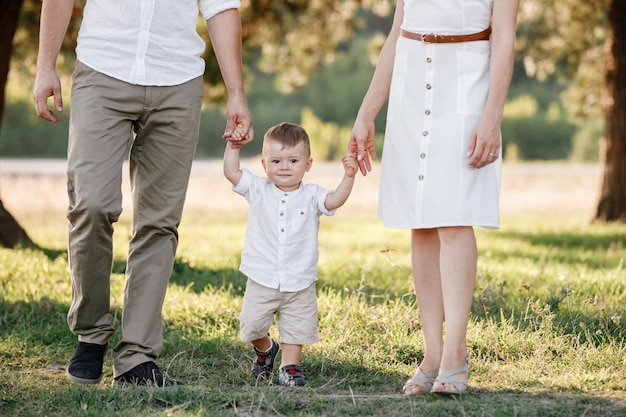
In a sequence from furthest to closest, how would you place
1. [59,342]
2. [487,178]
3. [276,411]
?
1. [59,342]
2. [487,178]
3. [276,411]

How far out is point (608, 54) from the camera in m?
12.9

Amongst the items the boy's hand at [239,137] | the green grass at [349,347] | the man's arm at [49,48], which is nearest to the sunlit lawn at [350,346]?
the green grass at [349,347]

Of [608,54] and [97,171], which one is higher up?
[608,54]

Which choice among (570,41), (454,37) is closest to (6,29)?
(454,37)

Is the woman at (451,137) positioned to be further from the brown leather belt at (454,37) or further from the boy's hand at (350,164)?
the boy's hand at (350,164)

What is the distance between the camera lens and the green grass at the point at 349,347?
145 inches

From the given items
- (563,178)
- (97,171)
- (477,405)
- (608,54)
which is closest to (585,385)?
(477,405)

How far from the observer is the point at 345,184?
411cm

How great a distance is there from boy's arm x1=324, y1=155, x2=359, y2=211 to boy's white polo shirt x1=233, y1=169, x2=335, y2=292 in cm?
5

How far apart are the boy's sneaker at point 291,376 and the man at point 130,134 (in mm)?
504

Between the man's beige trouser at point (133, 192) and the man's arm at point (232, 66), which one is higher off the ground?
the man's arm at point (232, 66)

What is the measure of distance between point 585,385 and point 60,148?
38390mm

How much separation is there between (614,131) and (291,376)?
9.82m

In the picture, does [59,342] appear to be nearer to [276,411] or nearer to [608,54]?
[276,411]
